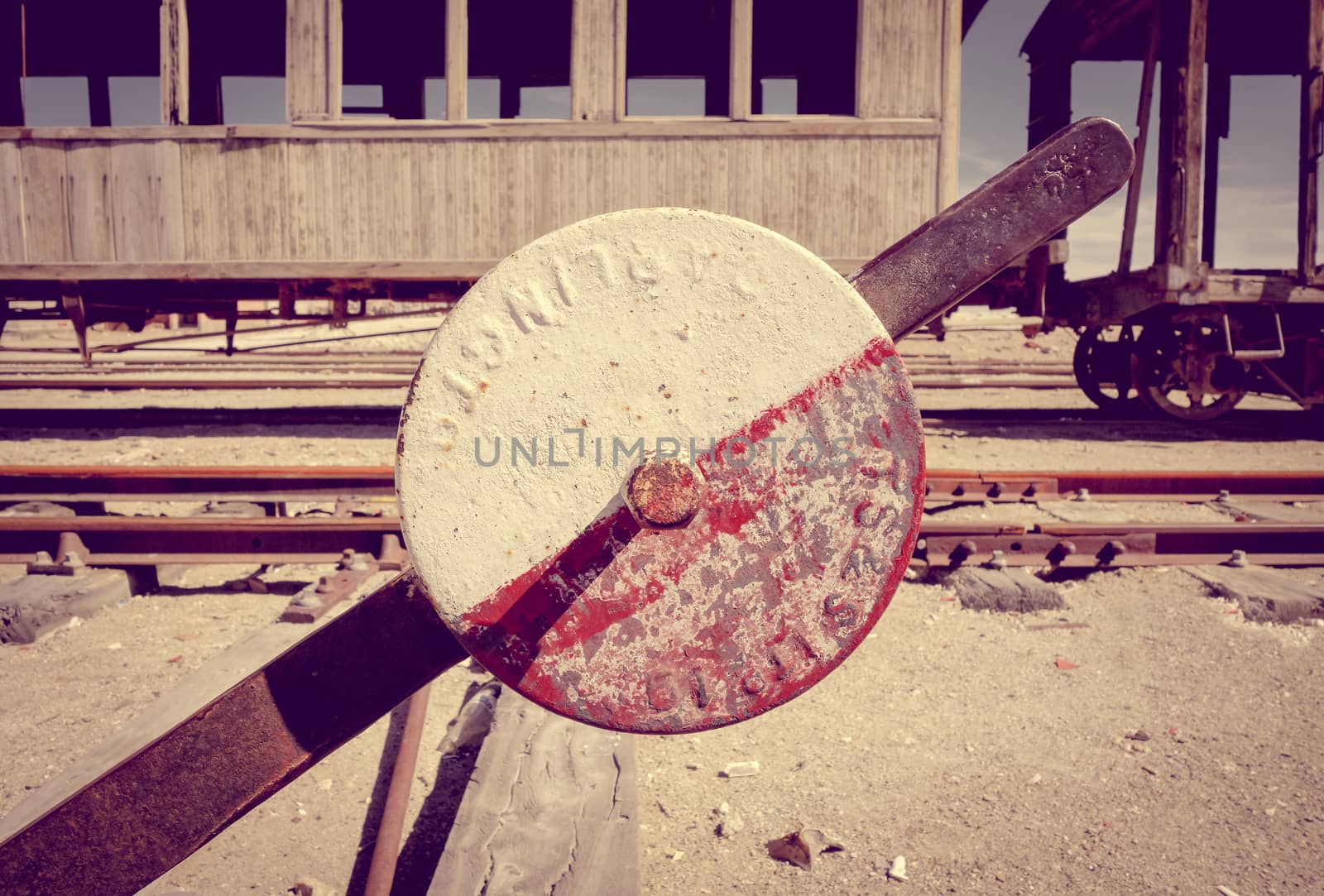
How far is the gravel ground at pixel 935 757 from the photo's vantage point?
2137 millimetres

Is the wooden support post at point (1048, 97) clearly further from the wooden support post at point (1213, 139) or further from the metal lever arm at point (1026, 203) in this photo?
the metal lever arm at point (1026, 203)

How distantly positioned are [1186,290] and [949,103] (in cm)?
314

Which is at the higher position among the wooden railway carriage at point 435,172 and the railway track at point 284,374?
the wooden railway carriage at point 435,172

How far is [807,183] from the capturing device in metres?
7.79

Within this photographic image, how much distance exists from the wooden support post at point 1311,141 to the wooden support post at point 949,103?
417cm

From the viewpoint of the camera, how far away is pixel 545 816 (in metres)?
2.05

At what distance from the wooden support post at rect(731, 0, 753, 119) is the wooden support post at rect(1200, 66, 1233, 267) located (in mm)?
9207

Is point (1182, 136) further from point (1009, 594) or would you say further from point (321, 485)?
point (321, 485)

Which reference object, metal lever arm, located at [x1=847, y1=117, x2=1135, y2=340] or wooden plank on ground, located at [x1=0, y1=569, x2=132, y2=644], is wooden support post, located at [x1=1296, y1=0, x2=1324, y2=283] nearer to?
metal lever arm, located at [x1=847, y1=117, x2=1135, y2=340]

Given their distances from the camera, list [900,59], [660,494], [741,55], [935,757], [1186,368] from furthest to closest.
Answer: [1186,368], [900,59], [741,55], [935,757], [660,494]

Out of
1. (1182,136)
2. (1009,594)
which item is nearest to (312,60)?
(1009,594)

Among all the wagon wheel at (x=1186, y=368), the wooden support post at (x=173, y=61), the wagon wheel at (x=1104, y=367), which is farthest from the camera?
the wagon wheel at (x=1104, y=367)

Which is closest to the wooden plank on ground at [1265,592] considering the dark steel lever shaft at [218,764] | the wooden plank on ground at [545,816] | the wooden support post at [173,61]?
the wooden plank on ground at [545,816]

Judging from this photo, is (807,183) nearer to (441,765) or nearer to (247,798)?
(441,765)
